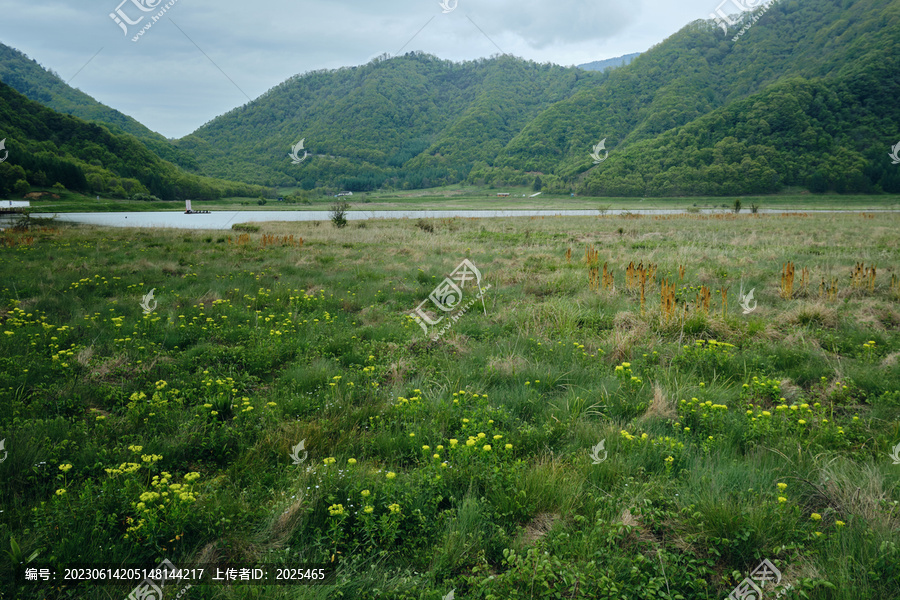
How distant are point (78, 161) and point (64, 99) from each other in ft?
330

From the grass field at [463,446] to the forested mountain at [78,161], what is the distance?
93151 mm

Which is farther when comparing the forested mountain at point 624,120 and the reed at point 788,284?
the forested mountain at point 624,120

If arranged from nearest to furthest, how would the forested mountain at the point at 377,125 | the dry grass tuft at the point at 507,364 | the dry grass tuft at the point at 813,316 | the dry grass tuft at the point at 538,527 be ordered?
the dry grass tuft at the point at 538,527 < the dry grass tuft at the point at 507,364 < the dry grass tuft at the point at 813,316 < the forested mountain at the point at 377,125

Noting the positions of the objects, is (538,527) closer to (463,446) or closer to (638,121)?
(463,446)

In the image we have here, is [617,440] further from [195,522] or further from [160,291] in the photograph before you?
[160,291]

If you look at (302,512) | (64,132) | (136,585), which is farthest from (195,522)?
(64,132)

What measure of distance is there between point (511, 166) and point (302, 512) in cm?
15063

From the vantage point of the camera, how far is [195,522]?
2752mm

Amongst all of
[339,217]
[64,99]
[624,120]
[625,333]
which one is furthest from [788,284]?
[64,99]

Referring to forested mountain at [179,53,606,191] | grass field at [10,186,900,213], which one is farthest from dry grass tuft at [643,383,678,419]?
forested mountain at [179,53,606,191]

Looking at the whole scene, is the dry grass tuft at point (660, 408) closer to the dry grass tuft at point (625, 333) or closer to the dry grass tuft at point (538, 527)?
the dry grass tuft at point (625, 333)

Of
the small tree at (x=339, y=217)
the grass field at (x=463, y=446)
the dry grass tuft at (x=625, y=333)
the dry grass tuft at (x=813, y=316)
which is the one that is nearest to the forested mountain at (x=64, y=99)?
the small tree at (x=339, y=217)

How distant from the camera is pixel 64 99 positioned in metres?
155

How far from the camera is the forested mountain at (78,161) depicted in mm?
75000
